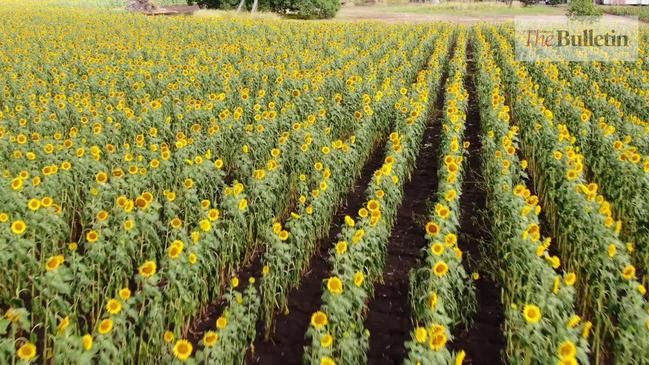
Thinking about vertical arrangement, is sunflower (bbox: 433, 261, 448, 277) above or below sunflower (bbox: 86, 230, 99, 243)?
below

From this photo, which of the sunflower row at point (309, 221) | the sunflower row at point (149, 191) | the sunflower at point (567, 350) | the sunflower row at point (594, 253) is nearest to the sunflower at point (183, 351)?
the sunflower row at point (149, 191)

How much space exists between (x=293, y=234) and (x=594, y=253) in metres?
2.51

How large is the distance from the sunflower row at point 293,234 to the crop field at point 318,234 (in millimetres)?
29

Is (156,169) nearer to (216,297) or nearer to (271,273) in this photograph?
(216,297)

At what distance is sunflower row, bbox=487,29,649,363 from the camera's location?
3080 mm

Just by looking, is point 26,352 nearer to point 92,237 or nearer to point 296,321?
point 92,237

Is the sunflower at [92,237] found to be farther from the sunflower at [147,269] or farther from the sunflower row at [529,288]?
the sunflower row at [529,288]

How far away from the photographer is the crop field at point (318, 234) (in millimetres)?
3168

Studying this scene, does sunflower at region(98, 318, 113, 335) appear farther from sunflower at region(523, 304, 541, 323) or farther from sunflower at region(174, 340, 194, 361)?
sunflower at region(523, 304, 541, 323)

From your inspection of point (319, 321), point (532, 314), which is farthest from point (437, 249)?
point (319, 321)

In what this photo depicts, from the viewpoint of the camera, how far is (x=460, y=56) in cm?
1361

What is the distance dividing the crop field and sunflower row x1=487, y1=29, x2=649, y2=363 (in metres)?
0.02

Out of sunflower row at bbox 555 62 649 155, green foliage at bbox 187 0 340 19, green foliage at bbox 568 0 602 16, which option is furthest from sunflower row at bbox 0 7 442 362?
green foliage at bbox 187 0 340 19

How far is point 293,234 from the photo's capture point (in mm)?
4348
